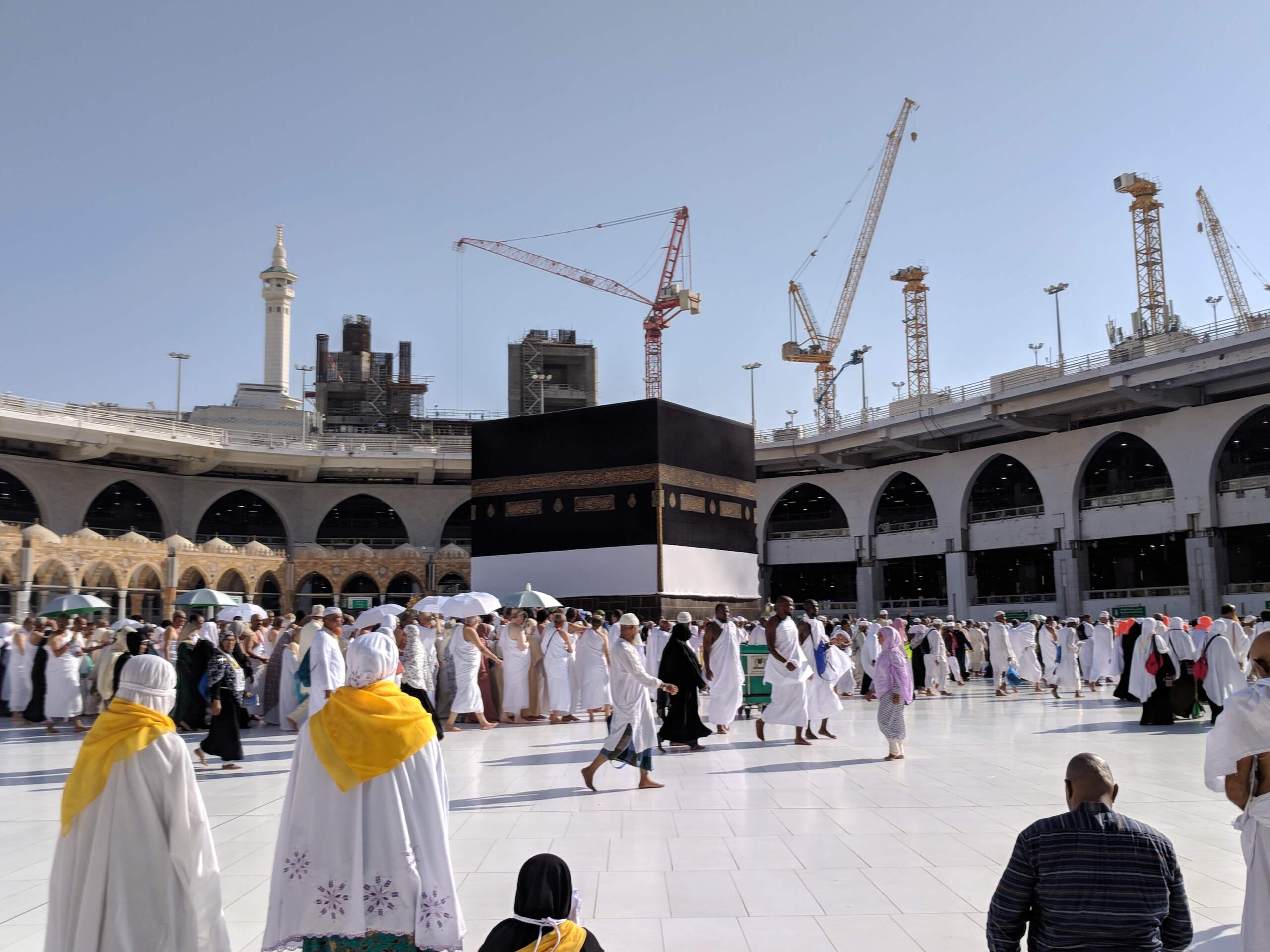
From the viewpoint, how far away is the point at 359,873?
302 centimetres

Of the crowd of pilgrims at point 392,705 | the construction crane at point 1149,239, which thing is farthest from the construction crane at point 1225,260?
the crowd of pilgrims at point 392,705

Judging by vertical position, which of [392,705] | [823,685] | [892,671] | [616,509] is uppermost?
[616,509]

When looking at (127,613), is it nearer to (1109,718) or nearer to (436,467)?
(436,467)

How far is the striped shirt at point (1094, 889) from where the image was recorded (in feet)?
7.15

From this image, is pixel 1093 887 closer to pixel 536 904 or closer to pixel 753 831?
pixel 536 904

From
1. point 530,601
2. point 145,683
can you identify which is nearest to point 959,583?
point 530,601

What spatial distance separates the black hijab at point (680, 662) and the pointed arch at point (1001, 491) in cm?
2475

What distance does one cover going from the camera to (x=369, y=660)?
3174 mm

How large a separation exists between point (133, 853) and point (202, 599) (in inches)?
523

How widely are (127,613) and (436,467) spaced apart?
10.5 m

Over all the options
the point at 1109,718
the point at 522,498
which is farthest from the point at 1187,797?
the point at 522,498

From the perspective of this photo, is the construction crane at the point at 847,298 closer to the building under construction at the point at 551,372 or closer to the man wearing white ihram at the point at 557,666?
the building under construction at the point at 551,372

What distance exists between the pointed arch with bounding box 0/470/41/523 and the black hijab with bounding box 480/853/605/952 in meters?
33.4

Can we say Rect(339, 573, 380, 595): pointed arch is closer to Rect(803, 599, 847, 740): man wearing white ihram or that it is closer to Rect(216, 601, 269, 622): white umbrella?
Rect(216, 601, 269, 622): white umbrella
